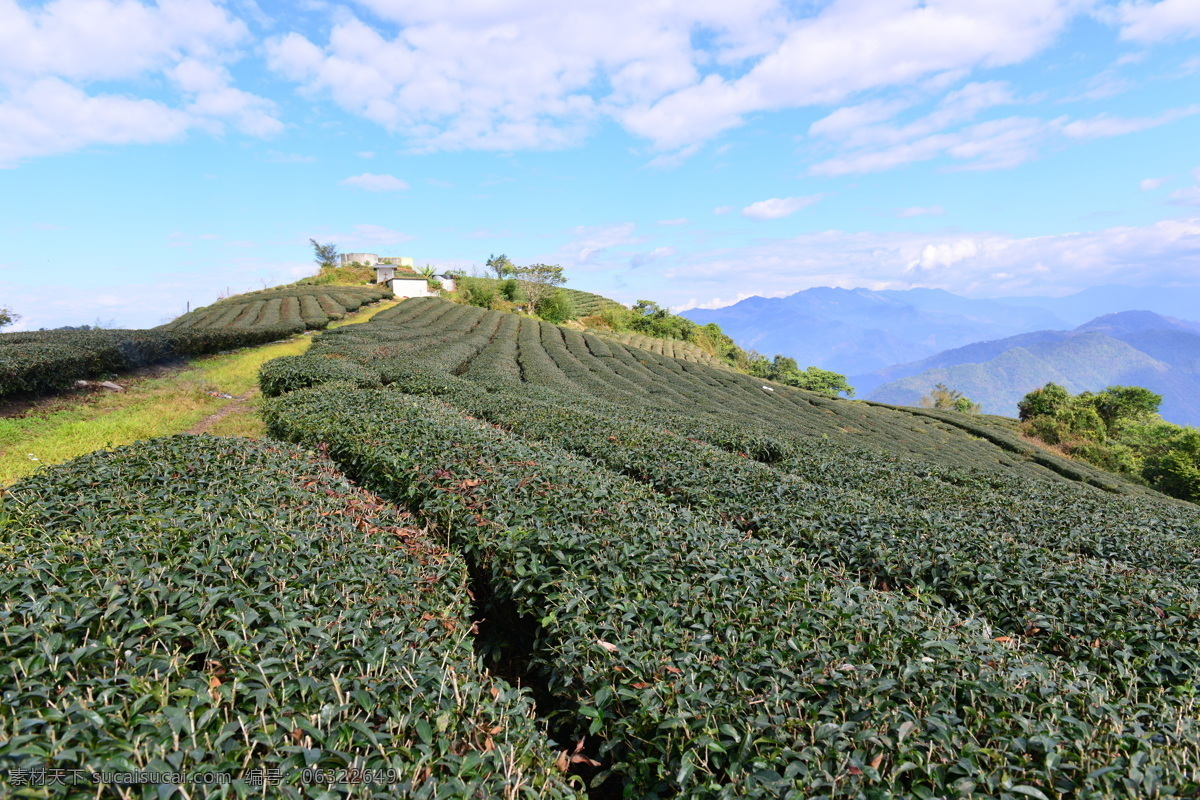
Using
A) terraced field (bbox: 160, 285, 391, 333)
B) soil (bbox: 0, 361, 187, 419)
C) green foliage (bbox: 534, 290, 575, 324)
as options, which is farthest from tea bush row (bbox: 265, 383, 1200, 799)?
green foliage (bbox: 534, 290, 575, 324)

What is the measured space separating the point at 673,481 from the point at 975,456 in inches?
953

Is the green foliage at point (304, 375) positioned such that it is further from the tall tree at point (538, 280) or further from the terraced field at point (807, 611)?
the tall tree at point (538, 280)

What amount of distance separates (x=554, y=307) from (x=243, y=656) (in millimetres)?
64404

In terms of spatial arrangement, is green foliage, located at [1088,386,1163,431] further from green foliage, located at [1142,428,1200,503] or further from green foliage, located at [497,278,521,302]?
green foliage, located at [497,278,521,302]

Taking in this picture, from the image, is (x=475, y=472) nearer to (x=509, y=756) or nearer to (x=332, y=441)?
(x=332, y=441)

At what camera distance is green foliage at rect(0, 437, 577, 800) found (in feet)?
7.02

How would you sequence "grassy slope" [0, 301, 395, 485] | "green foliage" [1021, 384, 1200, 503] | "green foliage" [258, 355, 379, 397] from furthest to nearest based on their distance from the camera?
"green foliage" [1021, 384, 1200, 503] → "green foliage" [258, 355, 379, 397] → "grassy slope" [0, 301, 395, 485]

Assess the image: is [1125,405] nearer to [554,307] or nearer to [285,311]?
[554,307]

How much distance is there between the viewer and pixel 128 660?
2562 mm

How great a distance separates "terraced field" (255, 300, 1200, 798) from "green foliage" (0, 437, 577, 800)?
640mm

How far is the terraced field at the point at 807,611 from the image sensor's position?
248 centimetres

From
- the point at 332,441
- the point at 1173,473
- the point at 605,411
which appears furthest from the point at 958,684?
the point at 1173,473

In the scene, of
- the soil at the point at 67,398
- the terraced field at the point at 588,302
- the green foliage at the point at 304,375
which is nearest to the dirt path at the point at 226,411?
the green foliage at the point at 304,375

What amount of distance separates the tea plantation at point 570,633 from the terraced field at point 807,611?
0.02m
